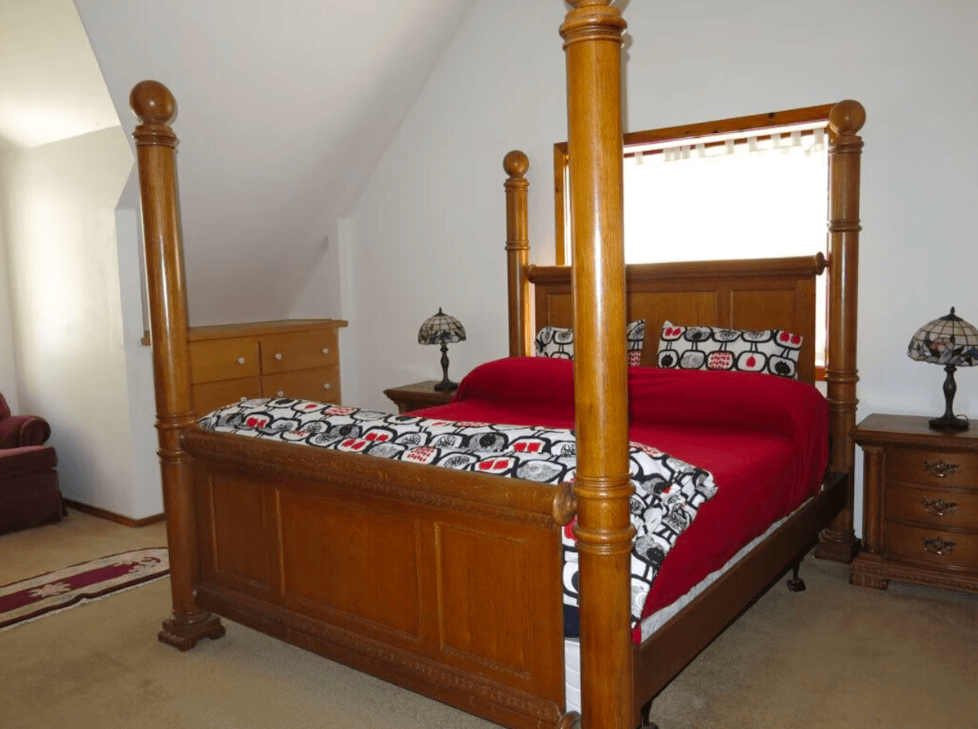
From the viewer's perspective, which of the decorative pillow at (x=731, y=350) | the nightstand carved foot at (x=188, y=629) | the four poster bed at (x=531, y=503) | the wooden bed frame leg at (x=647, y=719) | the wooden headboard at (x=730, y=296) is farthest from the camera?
the wooden headboard at (x=730, y=296)

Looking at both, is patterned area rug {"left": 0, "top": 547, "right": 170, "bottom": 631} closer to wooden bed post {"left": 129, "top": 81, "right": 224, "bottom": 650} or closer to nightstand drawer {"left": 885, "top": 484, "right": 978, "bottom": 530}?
wooden bed post {"left": 129, "top": 81, "right": 224, "bottom": 650}

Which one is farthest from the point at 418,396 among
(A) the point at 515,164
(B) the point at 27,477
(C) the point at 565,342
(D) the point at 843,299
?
(D) the point at 843,299

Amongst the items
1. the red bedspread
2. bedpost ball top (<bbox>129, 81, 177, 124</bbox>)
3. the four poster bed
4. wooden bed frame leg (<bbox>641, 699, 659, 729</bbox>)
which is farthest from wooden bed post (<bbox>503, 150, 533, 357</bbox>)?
wooden bed frame leg (<bbox>641, 699, 659, 729</bbox>)

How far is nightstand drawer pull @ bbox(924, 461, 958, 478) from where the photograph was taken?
9.65ft

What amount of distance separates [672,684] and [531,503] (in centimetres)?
102

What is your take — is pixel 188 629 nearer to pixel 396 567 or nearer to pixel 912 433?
pixel 396 567

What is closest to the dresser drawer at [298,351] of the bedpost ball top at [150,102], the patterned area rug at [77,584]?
the patterned area rug at [77,584]

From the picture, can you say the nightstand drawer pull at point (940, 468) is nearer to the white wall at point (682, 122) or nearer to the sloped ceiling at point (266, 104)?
the white wall at point (682, 122)

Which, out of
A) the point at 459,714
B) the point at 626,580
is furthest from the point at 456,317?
the point at 626,580

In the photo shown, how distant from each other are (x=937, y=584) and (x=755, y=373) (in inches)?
38.7

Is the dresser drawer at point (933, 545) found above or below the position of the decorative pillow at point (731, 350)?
below

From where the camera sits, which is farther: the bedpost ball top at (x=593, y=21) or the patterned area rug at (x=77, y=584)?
the patterned area rug at (x=77, y=584)

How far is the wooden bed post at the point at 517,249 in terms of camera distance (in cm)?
418

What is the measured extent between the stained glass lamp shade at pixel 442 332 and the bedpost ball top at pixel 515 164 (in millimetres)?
807
